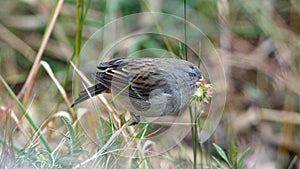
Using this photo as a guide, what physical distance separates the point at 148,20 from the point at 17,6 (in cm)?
77

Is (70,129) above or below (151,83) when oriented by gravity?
below

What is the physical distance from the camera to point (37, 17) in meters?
4.21

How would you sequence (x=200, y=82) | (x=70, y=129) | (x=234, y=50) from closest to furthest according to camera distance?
(x=200, y=82) → (x=70, y=129) → (x=234, y=50)

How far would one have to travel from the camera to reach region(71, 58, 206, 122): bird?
1735mm

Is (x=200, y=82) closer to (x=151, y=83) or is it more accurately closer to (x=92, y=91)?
(x=151, y=83)

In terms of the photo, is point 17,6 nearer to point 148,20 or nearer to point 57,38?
point 57,38

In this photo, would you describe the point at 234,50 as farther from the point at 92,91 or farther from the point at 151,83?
the point at 151,83

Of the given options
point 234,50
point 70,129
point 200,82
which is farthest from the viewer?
point 234,50

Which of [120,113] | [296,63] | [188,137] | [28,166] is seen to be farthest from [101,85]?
[296,63]

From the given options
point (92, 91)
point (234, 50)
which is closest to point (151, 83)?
point (92, 91)

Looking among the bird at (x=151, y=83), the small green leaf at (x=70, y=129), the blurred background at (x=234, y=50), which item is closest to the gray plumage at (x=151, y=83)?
the bird at (x=151, y=83)

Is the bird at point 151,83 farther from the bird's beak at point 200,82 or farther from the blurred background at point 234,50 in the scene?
the blurred background at point 234,50

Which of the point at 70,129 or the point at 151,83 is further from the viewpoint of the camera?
the point at 70,129

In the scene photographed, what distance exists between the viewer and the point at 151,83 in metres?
1.79
